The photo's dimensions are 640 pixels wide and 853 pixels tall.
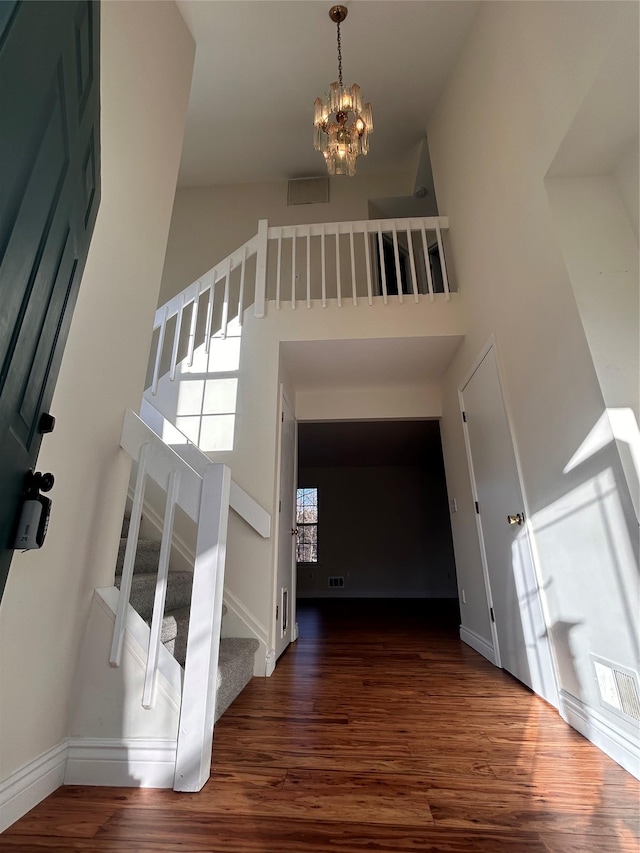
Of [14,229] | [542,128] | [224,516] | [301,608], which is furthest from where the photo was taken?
[301,608]

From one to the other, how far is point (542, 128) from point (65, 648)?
2.96 m

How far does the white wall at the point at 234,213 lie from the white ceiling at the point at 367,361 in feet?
8.16

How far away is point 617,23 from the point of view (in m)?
1.31

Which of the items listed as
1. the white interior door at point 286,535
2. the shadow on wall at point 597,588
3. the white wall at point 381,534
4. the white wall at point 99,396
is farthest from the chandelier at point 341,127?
the white wall at point 381,534

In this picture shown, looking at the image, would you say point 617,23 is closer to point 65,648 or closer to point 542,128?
point 542,128

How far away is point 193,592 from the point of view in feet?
4.63

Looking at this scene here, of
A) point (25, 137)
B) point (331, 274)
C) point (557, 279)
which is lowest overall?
point (25, 137)

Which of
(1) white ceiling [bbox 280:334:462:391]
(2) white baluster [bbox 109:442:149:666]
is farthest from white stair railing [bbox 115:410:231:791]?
(1) white ceiling [bbox 280:334:462:391]

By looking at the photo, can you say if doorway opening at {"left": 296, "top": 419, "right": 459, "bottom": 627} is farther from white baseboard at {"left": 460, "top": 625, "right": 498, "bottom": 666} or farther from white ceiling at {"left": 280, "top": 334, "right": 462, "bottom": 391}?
white baseboard at {"left": 460, "top": 625, "right": 498, "bottom": 666}

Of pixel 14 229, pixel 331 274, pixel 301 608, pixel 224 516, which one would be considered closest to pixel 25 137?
pixel 14 229

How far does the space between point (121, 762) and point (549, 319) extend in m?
2.49

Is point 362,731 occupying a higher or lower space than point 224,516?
lower

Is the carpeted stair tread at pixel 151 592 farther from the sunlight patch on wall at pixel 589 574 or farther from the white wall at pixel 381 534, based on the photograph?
the white wall at pixel 381 534

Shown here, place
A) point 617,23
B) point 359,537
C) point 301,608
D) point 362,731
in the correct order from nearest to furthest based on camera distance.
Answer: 1. point 617,23
2. point 362,731
3. point 301,608
4. point 359,537
